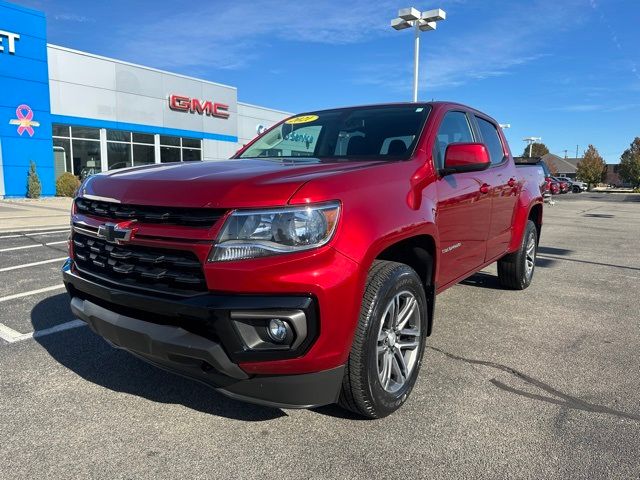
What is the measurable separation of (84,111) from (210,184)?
22.8 meters

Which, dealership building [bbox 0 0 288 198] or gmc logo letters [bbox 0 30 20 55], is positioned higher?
gmc logo letters [bbox 0 30 20 55]

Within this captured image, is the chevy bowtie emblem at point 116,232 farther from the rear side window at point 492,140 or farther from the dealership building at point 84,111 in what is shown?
the dealership building at point 84,111

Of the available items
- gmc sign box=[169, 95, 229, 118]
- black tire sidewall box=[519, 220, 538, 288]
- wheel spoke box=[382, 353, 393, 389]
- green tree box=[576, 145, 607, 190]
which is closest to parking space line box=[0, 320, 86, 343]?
wheel spoke box=[382, 353, 393, 389]

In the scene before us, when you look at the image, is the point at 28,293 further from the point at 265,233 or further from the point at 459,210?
the point at 459,210

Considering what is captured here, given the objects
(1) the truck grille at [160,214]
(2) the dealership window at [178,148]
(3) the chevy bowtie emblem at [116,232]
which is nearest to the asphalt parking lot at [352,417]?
(3) the chevy bowtie emblem at [116,232]

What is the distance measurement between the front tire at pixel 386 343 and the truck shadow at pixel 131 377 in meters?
0.57

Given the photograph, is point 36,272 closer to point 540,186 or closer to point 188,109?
point 540,186

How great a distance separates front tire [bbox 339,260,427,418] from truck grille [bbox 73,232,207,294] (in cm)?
82

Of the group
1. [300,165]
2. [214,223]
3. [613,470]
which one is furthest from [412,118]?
[613,470]

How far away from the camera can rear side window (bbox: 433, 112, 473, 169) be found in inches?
137

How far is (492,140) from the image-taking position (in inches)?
194

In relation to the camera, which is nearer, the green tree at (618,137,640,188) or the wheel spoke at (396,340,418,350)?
the wheel spoke at (396,340,418,350)

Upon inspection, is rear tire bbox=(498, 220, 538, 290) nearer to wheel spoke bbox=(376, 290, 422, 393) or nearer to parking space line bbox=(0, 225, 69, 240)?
wheel spoke bbox=(376, 290, 422, 393)

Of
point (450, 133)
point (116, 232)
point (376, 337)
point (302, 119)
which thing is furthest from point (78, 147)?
point (376, 337)
